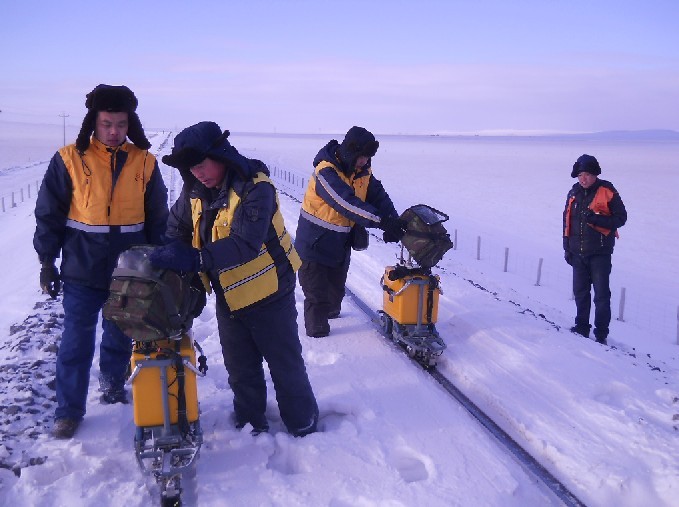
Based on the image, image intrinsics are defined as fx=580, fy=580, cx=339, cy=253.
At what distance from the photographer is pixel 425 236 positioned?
191 inches

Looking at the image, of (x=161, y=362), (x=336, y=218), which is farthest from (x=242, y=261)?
(x=336, y=218)

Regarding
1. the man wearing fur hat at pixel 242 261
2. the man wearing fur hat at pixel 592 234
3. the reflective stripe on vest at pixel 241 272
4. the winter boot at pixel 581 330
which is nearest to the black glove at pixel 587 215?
the man wearing fur hat at pixel 592 234

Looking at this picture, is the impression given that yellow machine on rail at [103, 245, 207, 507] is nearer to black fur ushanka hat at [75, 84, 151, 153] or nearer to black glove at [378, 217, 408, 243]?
black fur ushanka hat at [75, 84, 151, 153]

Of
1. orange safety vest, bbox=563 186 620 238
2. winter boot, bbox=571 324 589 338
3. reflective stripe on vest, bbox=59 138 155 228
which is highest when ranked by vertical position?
reflective stripe on vest, bbox=59 138 155 228

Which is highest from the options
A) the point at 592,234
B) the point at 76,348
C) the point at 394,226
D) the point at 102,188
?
the point at 102,188

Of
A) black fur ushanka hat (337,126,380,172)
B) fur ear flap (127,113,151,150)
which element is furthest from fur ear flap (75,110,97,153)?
black fur ushanka hat (337,126,380,172)

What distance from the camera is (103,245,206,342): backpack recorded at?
2.93 meters

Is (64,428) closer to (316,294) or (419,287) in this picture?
(316,294)

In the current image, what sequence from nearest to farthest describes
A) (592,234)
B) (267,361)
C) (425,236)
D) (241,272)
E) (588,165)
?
1. (241,272)
2. (267,361)
3. (425,236)
4. (588,165)
5. (592,234)

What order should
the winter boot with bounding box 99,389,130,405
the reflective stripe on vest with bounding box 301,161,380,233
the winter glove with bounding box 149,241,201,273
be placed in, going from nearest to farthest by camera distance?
the winter glove with bounding box 149,241,201,273 → the winter boot with bounding box 99,389,130,405 → the reflective stripe on vest with bounding box 301,161,380,233

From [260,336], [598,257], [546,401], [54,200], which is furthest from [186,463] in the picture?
[598,257]

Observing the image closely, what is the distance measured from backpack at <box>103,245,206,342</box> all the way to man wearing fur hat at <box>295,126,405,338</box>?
2223 millimetres

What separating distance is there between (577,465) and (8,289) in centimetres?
807

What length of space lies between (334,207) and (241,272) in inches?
75.1
